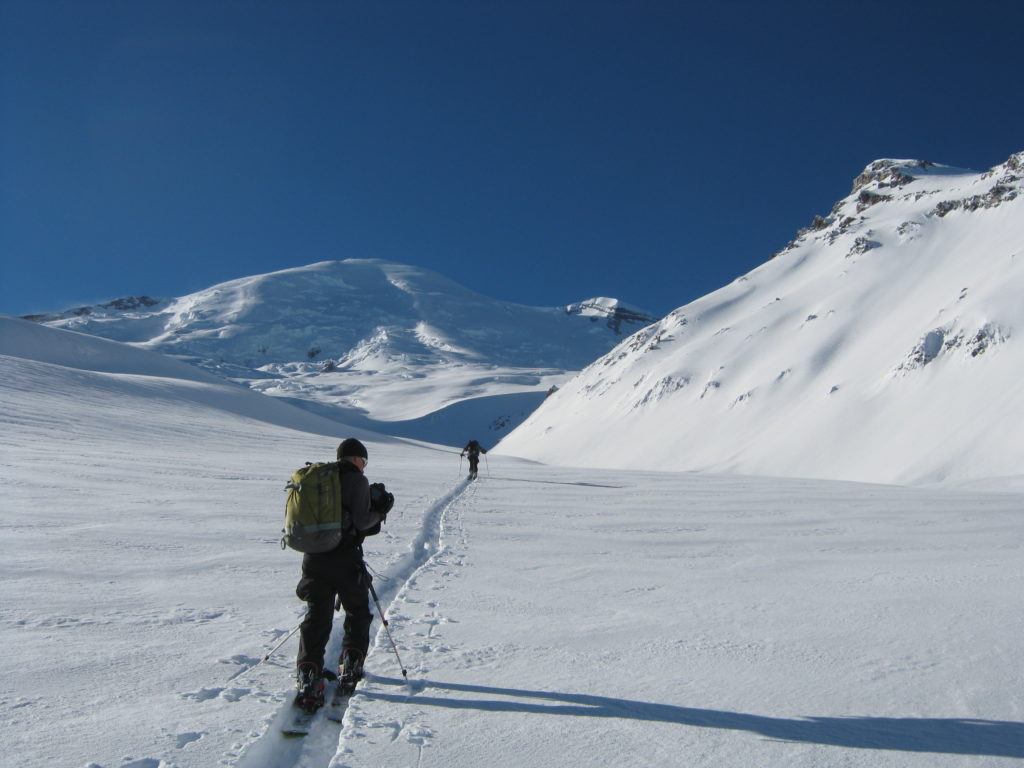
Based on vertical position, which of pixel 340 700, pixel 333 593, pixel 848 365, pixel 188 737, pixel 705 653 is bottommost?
pixel 340 700

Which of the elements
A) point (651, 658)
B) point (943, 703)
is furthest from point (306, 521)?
point (943, 703)

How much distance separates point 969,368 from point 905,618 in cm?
5057

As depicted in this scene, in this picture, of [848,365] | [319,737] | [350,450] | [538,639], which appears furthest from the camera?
[848,365]

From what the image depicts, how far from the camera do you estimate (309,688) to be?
493cm

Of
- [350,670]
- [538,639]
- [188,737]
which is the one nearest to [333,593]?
[350,670]

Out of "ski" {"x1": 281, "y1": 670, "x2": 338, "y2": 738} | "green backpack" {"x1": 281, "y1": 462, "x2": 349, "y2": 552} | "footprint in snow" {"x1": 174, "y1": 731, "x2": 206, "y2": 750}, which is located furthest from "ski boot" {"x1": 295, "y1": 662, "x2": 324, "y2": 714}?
"green backpack" {"x1": 281, "y1": 462, "x2": 349, "y2": 552}

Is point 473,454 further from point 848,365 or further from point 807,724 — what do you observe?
point 848,365

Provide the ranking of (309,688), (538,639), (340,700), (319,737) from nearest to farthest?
1. (319,737)
2. (309,688)
3. (340,700)
4. (538,639)

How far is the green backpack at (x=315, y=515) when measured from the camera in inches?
209

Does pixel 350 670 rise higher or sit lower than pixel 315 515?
lower

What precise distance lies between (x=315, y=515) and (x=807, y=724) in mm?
3943

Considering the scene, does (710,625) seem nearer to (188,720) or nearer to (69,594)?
(188,720)

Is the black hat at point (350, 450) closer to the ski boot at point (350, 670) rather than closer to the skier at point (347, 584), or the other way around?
the skier at point (347, 584)

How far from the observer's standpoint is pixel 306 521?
5.30 metres
